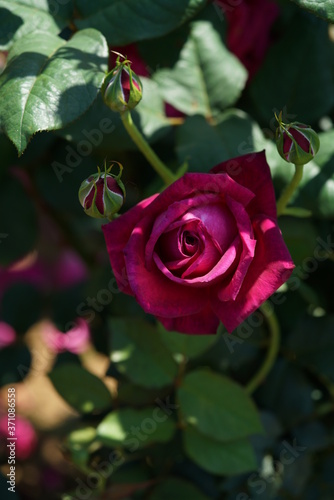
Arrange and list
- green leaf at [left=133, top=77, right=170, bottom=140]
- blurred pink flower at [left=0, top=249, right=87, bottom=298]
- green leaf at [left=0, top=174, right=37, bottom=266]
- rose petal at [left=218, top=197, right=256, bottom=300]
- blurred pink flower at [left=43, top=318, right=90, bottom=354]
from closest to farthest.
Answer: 1. rose petal at [left=218, top=197, right=256, bottom=300]
2. green leaf at [left=133, top=77, right=170, bottom=140]
3. green leaf at [left=0, top=174, right=37, bottom=266]
4. blurred pink flower at [left=43, top=318, right=90, bottom=354]
5. blurred pink flower at [left=0, top=249, right=87, bottom=298]

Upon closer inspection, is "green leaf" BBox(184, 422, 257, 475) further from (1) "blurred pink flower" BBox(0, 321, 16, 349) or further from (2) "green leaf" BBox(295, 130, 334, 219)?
(1) "blurred pink flower" BBox(0, 321, 16, 349)

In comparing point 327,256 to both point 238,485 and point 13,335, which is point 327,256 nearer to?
point 238,485

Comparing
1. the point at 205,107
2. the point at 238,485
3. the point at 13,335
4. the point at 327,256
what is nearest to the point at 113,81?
the point at 205,107

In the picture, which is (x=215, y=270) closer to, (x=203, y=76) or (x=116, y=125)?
(x=116, y=125)

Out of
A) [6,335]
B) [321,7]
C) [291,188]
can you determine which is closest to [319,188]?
[291,188]

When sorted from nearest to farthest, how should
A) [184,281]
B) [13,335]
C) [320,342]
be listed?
1. [184,281]
2. [320,342]
3. [13,335]

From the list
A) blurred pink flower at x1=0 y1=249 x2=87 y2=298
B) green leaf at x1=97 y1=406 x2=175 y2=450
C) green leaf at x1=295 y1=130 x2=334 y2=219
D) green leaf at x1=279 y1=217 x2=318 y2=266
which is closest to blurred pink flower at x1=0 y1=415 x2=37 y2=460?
blurred pink flower at x1=0 y1=249 x2=87 y2=298
